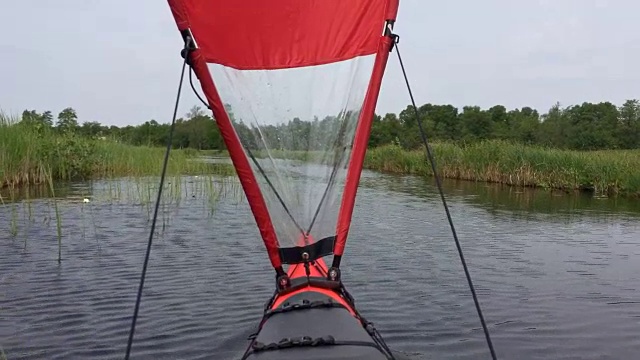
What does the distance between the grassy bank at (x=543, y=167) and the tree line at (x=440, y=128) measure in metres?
4.69

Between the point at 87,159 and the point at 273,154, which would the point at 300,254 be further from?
the point at 87,159

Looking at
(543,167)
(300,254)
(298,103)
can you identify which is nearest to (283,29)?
(298,103)

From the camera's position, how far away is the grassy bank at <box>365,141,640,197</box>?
22.0 metres

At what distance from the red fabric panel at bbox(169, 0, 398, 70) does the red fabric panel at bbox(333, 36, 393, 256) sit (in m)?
0.11

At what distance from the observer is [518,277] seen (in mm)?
8469

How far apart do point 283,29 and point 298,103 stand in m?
0.51

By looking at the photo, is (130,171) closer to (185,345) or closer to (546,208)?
(546,208)

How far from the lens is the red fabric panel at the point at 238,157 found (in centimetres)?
368

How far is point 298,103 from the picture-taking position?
4207mm

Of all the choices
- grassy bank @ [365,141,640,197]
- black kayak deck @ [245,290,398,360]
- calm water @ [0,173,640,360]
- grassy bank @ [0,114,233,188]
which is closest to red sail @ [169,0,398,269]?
black kayak deck @ [245,290,398,360]

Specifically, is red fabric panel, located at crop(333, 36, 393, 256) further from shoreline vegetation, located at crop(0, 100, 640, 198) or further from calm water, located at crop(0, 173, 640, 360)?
calm water, located at crop(0, 173, 640, 360)

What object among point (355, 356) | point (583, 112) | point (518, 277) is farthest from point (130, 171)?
point (583, 112)

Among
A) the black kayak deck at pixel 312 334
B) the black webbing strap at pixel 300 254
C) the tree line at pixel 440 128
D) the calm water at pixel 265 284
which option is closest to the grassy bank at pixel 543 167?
the tree line at pixel 440 128

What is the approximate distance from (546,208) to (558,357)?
12.3 metres
